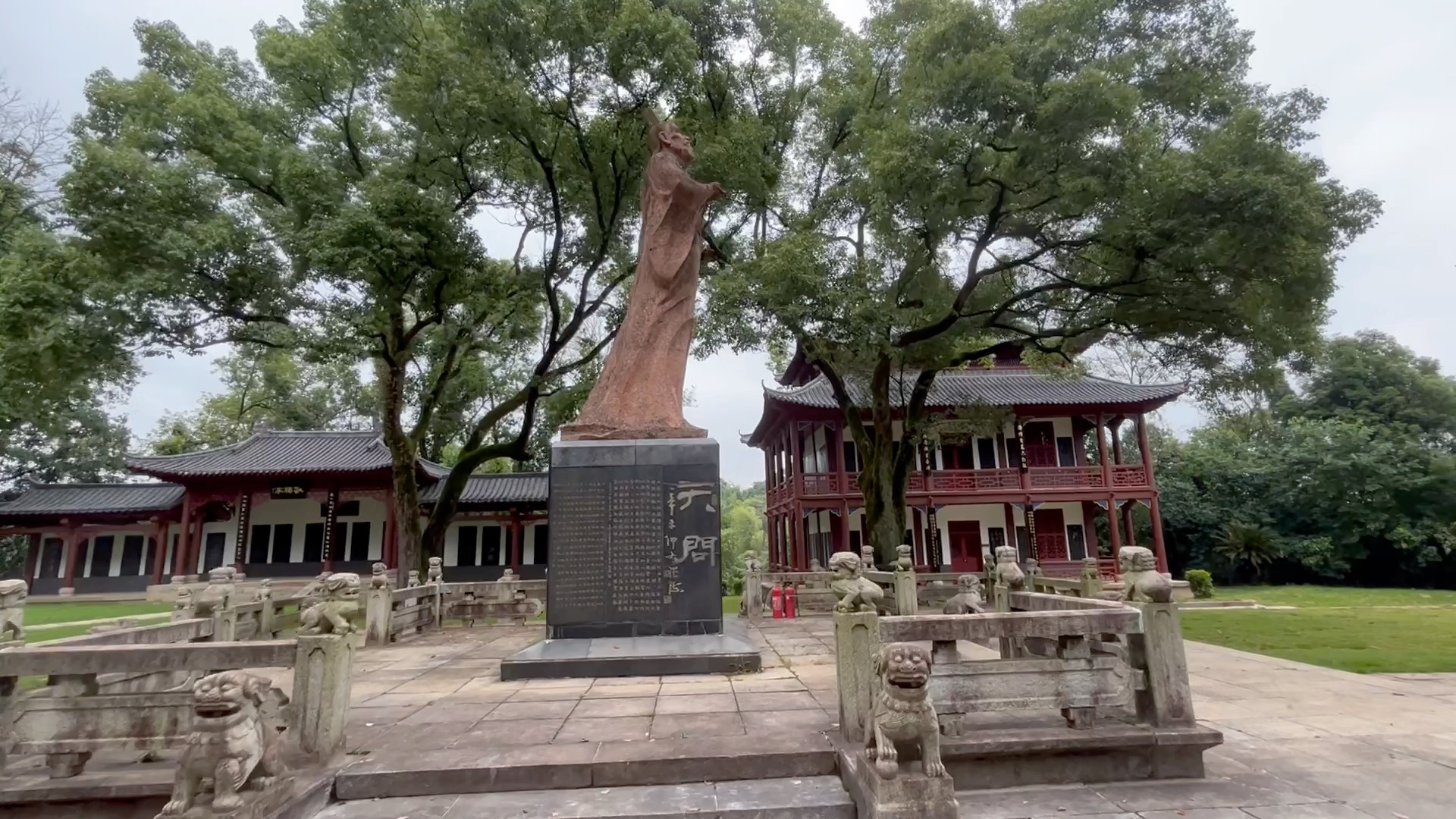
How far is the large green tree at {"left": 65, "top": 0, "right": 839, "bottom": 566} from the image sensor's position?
37.5 feet

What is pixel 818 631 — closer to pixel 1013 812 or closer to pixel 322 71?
pixel 1013 812

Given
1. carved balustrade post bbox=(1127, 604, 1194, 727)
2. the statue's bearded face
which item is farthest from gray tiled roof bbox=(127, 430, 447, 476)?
carved balustrade post bbox=(1127, 604, 1194, 727)

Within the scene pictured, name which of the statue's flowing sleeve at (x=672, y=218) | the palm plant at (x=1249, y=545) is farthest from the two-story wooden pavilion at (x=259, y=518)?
the palm plant at (x=1249, y=545)

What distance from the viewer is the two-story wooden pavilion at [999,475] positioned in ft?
71.7

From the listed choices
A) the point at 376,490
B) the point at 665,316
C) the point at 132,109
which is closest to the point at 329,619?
the point at 665,316

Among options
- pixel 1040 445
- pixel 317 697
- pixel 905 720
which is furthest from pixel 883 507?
pixel 317 697

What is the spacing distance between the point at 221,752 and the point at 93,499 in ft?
87.9

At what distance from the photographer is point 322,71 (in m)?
13.3

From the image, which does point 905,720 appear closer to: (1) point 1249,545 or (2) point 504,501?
(2) point 504,501

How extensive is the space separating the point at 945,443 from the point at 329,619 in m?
21.2

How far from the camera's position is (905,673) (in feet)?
11.4

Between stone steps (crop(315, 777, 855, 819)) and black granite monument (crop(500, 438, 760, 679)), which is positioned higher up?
black granite monument (crop(500, 438, 760, 679))

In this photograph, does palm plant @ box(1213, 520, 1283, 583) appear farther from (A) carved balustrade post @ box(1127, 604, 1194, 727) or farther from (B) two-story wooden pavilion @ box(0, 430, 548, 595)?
(A) carved balustrade post @ box(1127, 604, 1194, 727)

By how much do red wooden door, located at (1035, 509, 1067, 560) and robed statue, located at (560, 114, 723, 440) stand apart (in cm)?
1915
